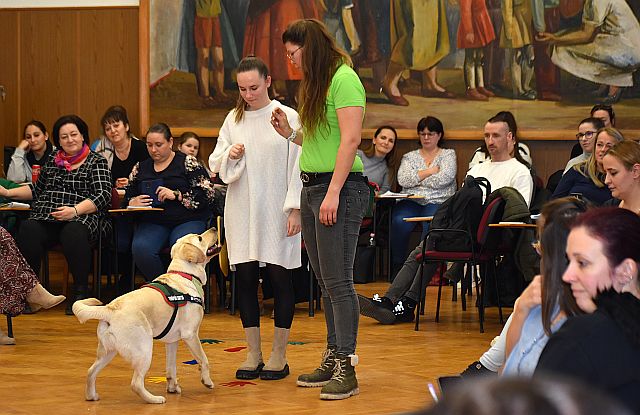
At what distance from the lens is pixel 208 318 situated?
7.00 meters

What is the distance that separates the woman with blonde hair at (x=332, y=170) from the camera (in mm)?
4035

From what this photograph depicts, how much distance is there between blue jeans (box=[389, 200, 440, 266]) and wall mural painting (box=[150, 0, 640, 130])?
1.06 meters

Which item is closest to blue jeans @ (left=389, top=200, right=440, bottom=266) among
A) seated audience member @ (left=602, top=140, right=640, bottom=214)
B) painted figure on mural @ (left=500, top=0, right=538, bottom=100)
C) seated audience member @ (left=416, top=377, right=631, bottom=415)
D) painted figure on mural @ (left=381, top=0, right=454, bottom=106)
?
painted figure on mural @ (left=381, top=0, right=454, bottom=106)

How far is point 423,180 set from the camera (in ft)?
30.6

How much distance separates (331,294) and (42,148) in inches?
214

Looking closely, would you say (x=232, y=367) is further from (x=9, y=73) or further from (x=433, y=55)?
(x=9, y=73)

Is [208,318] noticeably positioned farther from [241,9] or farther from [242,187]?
[241,9]

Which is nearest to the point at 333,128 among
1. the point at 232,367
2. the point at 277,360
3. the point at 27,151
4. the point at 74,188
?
the point at 277,360

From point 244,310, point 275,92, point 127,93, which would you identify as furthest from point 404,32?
point 244,310

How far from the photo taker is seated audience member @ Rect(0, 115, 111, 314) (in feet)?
24.3

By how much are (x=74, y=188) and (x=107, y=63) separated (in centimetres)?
356

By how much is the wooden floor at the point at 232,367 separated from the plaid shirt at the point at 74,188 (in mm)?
710

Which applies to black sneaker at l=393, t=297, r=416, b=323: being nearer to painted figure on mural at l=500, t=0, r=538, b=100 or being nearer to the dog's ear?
the dog's ear

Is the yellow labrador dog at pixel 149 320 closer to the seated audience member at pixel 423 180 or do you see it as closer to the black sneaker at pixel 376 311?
the black sneaker at pixel 376 311
